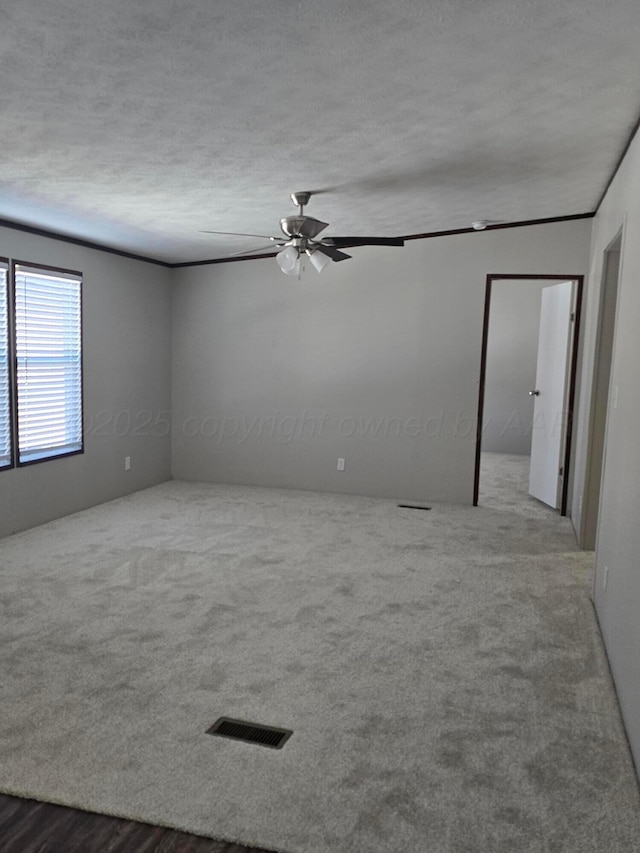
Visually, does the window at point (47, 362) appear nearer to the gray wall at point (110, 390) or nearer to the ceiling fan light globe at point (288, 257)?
the gray wall at point (110, 390)

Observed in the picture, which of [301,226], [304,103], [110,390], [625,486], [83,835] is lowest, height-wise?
[83,835]

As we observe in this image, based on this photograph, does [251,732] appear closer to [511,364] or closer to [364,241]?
[364,241]

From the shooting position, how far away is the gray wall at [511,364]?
9070 mm

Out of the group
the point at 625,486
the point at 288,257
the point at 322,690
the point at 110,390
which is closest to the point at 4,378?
the point at 110,390

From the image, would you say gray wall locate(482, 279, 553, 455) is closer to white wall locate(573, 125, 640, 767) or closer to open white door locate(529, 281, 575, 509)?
open white door locate(529, 281, 575, 509)

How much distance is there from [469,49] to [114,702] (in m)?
2.84

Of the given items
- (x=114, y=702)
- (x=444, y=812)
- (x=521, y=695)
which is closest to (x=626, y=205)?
(x=521, y=695)

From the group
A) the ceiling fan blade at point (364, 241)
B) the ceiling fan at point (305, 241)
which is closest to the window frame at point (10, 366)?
the ceiling fan at point (305, 241)

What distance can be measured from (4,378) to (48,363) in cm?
47

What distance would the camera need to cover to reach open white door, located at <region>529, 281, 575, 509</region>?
5875 mm

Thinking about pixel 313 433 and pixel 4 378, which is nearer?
pixel 4 378

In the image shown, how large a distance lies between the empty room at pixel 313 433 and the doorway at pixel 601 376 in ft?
0.09

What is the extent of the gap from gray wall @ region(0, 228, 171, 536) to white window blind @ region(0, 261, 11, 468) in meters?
0.14

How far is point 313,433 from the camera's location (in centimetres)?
670
